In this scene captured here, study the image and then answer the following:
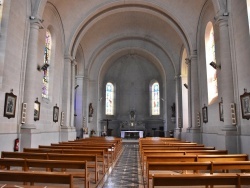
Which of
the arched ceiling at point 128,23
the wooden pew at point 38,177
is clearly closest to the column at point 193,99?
the arched ceiling at point 128,23

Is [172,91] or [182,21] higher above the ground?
[182,21]

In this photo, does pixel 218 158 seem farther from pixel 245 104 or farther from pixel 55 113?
pixel 55 113

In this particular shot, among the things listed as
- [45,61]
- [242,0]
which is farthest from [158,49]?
[242,0]

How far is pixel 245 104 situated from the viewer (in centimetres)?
871

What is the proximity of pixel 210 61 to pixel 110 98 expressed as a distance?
18336mm

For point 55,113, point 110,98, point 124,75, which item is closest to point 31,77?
point 55,113

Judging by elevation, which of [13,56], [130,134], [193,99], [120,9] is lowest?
[130,134]

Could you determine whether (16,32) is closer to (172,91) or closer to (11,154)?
(11,154)

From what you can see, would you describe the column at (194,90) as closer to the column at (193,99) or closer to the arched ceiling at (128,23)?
the column at (193,99)

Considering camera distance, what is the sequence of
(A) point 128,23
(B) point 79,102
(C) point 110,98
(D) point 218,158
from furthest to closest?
1. (C) point 110,98
2. (B) point 79,102
3. (A) point 128,23
4. (D) point 218,158

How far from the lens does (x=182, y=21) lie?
15.9 m

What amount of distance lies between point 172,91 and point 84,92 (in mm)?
9274

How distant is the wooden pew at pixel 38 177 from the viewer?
3230 mm

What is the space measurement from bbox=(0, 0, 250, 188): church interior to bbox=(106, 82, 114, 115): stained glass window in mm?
131
